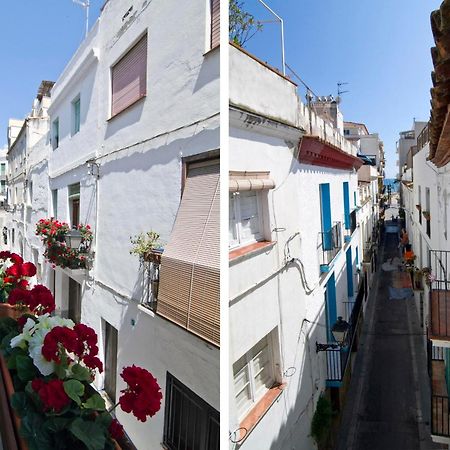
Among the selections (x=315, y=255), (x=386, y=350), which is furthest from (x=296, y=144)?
(x=386, y=350)

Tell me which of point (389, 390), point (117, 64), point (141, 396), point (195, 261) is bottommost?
point (389, 390)

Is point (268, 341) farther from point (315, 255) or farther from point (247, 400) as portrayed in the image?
point (315, 255)

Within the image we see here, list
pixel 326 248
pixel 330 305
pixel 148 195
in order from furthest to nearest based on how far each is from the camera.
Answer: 1. pixel 330 305
2. pixel 326 248
3. pixel 148 195

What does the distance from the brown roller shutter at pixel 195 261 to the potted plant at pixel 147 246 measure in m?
0.12

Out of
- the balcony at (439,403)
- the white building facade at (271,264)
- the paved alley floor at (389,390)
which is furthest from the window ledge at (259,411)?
the paved alley floor at (389,390)

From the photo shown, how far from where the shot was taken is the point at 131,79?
183 cm

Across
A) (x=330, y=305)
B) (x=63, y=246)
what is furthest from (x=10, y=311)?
(x=330, y=305)

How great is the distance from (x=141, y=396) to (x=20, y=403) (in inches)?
19.4

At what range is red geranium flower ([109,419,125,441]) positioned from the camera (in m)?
0.99

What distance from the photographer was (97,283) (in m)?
1.70

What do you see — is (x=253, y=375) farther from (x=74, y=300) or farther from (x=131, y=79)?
(x=131, y=79)

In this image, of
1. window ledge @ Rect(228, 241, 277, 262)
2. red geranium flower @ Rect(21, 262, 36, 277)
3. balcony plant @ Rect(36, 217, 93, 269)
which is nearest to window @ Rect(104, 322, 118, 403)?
balcony plant @ Rect(36, 217, 93, 269)

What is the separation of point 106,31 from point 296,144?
1106 mm

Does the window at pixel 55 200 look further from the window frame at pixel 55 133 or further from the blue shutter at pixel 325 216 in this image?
the blue shutter at pixel 325 216
